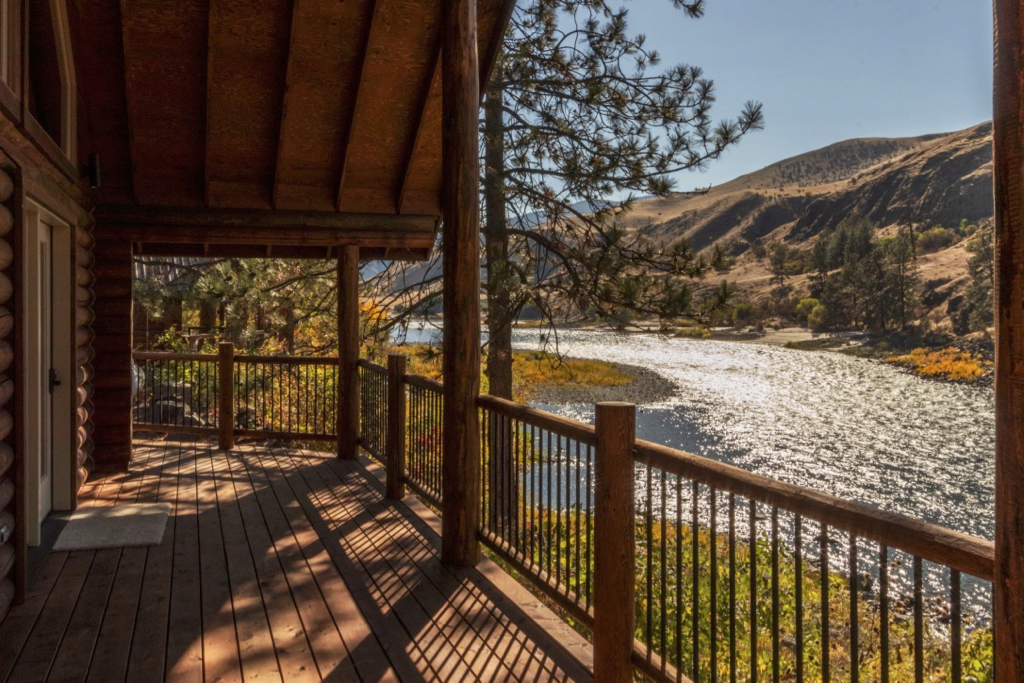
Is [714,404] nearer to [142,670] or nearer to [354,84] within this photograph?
[354,84]

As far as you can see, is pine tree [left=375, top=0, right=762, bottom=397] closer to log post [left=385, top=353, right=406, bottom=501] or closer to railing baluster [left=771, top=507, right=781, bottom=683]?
log post [left=385, top=353, right=406, bottom=501]

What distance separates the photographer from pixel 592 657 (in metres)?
2.97

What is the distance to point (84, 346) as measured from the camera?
5801 mm

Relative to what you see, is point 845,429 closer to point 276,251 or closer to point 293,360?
point 293,360

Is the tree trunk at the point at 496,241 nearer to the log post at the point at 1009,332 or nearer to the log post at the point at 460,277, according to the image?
the log post at the point at 460,277

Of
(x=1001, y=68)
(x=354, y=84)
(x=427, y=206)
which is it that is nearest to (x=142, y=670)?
(x=1001, y=68)

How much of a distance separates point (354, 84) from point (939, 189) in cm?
6681

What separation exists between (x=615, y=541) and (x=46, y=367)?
167 inches

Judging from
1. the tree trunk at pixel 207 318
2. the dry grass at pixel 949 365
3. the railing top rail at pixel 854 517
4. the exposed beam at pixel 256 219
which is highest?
the exposed beam at pixel 256 219

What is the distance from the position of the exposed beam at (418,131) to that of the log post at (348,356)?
749 mm

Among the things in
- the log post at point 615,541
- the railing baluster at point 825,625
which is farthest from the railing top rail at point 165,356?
the railing baluster at point 825,625

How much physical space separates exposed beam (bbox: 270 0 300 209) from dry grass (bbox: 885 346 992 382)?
1100 inches

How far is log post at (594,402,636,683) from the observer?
8.89 feet

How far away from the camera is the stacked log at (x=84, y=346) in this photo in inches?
218
